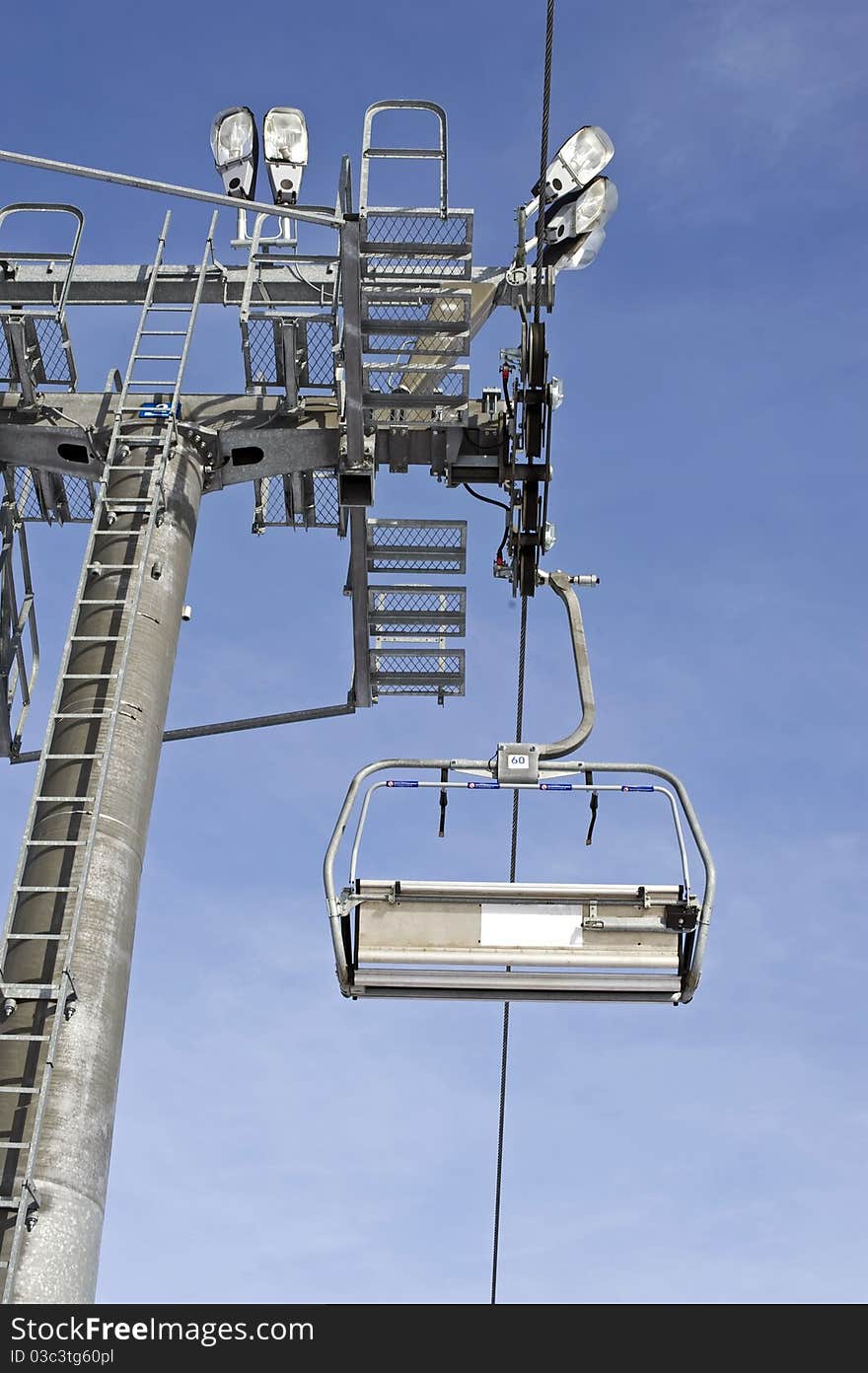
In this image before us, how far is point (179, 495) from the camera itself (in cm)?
1353

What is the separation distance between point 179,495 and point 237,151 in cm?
380

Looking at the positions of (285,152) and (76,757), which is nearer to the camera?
(76,757)

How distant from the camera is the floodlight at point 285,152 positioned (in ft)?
49.7

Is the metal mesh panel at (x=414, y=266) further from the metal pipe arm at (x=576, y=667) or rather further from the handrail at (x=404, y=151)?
the metal pipe arm at (x=576, y=667)

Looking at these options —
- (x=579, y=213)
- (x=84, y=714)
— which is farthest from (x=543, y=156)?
(x=84, y=714)

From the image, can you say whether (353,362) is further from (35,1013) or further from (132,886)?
(35,1013)

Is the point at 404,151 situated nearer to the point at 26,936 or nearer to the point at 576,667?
the point at 576,667

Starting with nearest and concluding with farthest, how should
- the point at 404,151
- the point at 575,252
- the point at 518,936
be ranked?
the point at 518,936 → the point at 404,151 → the point at 575,252

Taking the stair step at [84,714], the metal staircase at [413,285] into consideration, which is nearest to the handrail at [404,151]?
the metal staircase at [413,285]

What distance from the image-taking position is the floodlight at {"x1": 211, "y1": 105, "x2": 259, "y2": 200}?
15.2m

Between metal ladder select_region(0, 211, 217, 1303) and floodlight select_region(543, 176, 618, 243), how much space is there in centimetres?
317

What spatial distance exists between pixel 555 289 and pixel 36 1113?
27.7 feet

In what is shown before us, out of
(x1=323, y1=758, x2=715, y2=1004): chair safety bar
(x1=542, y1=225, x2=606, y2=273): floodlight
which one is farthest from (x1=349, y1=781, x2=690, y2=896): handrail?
(x1=542, y1=225, x2=606, y2=273): floodlight
